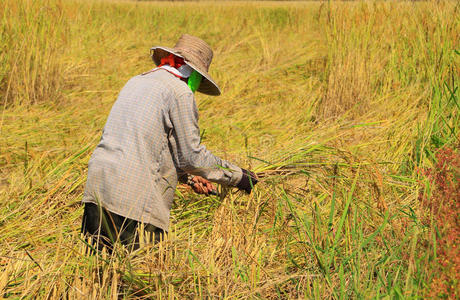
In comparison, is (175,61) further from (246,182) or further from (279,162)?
(279,162)

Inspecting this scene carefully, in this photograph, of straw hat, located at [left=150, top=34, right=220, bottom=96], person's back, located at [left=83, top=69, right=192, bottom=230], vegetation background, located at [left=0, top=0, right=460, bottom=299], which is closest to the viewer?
vegetation background, located at [left=0, top=0, right=460, bottom=299]

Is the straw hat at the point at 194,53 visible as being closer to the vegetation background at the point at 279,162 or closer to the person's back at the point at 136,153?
the person's back at the point at 136,153

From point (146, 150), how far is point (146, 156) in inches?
0.9

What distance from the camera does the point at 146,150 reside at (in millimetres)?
1788

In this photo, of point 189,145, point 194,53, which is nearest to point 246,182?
point 189,145

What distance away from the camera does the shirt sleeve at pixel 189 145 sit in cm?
182

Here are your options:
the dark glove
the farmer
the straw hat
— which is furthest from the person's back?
the dark glove

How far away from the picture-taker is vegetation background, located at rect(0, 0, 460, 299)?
5.31 feet

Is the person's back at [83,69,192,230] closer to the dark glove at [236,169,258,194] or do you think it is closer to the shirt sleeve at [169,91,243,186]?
the shirt sleeve at [169,91,243,186]

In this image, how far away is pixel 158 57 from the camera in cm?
212

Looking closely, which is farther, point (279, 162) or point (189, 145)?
point (279, 162)

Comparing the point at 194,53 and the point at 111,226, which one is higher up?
the point at 194,53

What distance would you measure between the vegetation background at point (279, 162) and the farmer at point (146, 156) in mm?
118

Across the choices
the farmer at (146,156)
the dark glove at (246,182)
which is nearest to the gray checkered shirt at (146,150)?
the farmer at (146,156)
